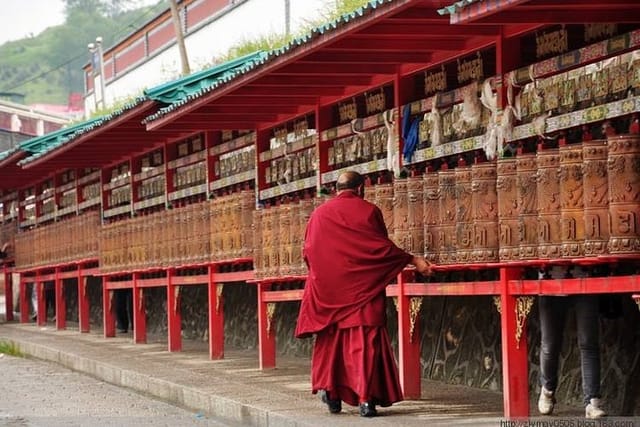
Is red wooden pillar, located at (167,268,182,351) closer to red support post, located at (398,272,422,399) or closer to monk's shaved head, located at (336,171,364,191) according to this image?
red support post, located at (398,272,422,399)

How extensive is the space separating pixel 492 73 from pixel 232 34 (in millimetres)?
16528

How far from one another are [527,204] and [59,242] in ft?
48.0

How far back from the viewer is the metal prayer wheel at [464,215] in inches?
372

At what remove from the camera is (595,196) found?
8094 millimetres

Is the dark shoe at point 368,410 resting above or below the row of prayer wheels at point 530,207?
below

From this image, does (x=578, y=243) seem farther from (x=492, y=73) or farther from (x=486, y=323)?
(x=486, y=323)

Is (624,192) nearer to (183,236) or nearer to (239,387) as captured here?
(239,387)

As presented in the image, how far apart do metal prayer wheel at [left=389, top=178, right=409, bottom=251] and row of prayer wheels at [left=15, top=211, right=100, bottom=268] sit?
9.92 metres

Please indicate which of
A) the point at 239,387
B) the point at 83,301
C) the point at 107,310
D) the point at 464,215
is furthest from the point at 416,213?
the point at 83,301

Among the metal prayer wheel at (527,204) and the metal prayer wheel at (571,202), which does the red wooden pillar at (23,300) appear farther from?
the metal prayer wheel at (571,202)

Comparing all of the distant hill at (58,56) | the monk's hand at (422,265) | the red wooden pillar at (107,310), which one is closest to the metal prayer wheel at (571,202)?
the monk's hand at (422,265)

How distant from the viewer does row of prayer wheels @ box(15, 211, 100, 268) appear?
20656 millimetres

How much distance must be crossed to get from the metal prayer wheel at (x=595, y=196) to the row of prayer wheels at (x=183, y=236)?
6.39 m

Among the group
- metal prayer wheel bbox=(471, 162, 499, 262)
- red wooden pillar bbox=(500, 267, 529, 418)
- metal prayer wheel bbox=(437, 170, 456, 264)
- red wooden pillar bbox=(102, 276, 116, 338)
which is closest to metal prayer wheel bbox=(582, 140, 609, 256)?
red wooden pillar bbox=(500, 267, 529, 418)
